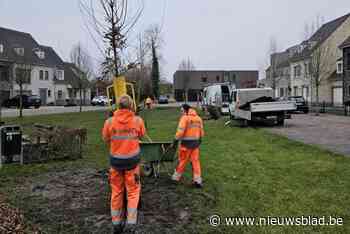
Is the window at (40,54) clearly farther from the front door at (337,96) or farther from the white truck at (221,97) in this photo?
the front door at (337,96)

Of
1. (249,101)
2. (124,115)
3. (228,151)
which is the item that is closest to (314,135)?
(228,151)

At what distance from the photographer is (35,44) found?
2341 inches

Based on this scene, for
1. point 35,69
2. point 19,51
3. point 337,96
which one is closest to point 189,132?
point 337,96

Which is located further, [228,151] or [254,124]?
[254,124]

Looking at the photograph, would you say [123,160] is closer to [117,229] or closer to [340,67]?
[117,229]

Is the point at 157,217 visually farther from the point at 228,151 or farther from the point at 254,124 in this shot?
the point at 254,124

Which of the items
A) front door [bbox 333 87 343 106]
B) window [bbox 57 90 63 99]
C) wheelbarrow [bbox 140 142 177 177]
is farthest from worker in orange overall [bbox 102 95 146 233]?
window [bbox 57 90 63 99]

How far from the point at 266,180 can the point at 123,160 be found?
3.60 metres

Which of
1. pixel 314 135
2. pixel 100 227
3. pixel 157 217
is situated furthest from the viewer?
pixel 314 135

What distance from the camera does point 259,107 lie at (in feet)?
62.4

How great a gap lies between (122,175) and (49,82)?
192 ft

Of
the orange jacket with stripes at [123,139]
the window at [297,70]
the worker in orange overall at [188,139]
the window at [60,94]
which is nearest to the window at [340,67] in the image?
the window at [297,70]

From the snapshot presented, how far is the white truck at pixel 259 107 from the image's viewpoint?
19047mm

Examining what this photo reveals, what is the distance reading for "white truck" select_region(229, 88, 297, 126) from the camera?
A: 19.0 meters
